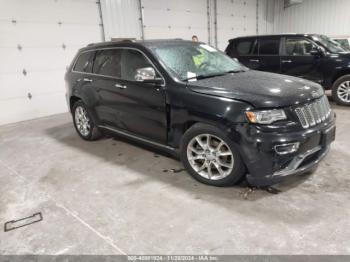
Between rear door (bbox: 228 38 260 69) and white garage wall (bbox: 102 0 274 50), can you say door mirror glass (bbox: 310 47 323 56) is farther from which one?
white garage wall (bbox: 102 0 274 50)

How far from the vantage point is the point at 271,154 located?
2.57 meters

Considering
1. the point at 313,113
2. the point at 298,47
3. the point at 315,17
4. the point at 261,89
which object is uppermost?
the point at 315,17

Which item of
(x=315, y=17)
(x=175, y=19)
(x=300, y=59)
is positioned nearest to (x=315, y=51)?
(x=300, y=59)

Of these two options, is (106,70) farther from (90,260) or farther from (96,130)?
(90,260)

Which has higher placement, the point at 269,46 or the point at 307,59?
the point at 269,46

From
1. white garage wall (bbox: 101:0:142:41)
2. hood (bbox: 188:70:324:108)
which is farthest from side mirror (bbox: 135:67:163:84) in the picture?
white garage wall (bbox: 101:0:142:41)

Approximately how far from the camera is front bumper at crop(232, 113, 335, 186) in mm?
2564

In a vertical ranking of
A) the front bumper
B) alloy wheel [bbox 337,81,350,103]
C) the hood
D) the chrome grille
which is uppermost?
the hood

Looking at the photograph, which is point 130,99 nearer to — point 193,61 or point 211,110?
point 193,61

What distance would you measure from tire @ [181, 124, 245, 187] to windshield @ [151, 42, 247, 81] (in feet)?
2.17

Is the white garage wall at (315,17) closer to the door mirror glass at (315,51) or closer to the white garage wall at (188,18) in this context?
the white garage wall at (188,18)

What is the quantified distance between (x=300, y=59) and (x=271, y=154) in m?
4.63

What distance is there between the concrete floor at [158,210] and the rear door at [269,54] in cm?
317

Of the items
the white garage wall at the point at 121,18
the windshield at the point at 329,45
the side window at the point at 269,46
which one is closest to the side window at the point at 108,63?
the white garage wall at the point at 121,18
